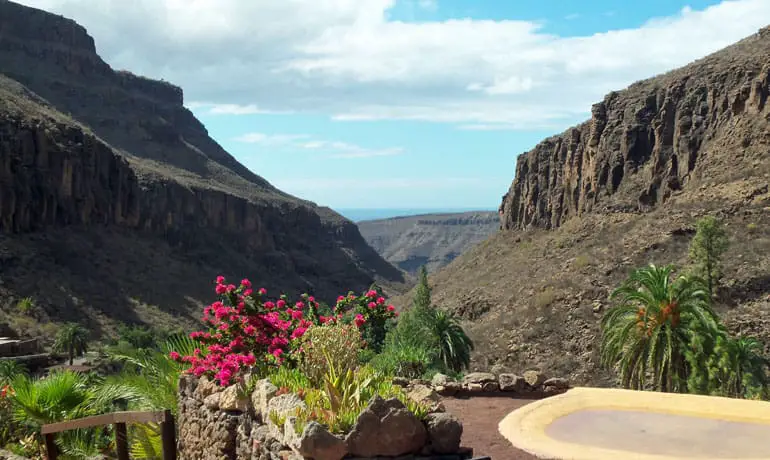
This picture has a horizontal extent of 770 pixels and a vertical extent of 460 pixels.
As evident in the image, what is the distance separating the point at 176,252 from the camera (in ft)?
329

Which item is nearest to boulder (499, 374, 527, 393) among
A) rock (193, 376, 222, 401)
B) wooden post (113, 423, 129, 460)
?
rock (193, 376, 222, 401)

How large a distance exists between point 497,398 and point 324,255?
132 metres

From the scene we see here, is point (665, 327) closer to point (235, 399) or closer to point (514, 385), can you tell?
point (514, 385)

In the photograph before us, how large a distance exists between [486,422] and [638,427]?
248 centimetres

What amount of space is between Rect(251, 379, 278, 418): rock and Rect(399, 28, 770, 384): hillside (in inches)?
1202

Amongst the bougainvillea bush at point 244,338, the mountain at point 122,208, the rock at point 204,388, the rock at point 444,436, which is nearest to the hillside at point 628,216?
the bougainvillea bush at point 244,338

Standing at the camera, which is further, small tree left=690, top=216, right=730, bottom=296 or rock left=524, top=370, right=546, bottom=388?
small tree left=690, top=216, right=730, bottom=296

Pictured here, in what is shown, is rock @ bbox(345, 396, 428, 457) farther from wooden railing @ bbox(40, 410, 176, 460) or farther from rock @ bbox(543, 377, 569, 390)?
rock @ bbox(543, 377, 569, 390)

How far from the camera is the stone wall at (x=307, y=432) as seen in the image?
25.5 ft

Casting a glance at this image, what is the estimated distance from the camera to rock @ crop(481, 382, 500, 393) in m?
15.1

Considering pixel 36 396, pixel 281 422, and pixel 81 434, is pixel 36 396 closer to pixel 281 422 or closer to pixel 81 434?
pixel 81 434

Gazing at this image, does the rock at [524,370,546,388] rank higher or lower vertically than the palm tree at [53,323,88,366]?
higher

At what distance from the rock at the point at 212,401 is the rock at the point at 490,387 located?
6587mm

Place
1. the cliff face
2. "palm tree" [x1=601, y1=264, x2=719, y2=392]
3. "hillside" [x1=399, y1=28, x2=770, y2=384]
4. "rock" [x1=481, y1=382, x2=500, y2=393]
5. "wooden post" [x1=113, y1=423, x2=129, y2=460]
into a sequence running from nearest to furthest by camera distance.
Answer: "wooden post" [x1=113, y1=423, x2=129, y2=460]
"rock" [x1=481, y1=382, x2=500, y2=393]
"palm tree" [x1=601, y1=264, x2=719, y2=392]
"hillside" [x1=399, y1=28, x2=770, y2=384]
the cliff face
